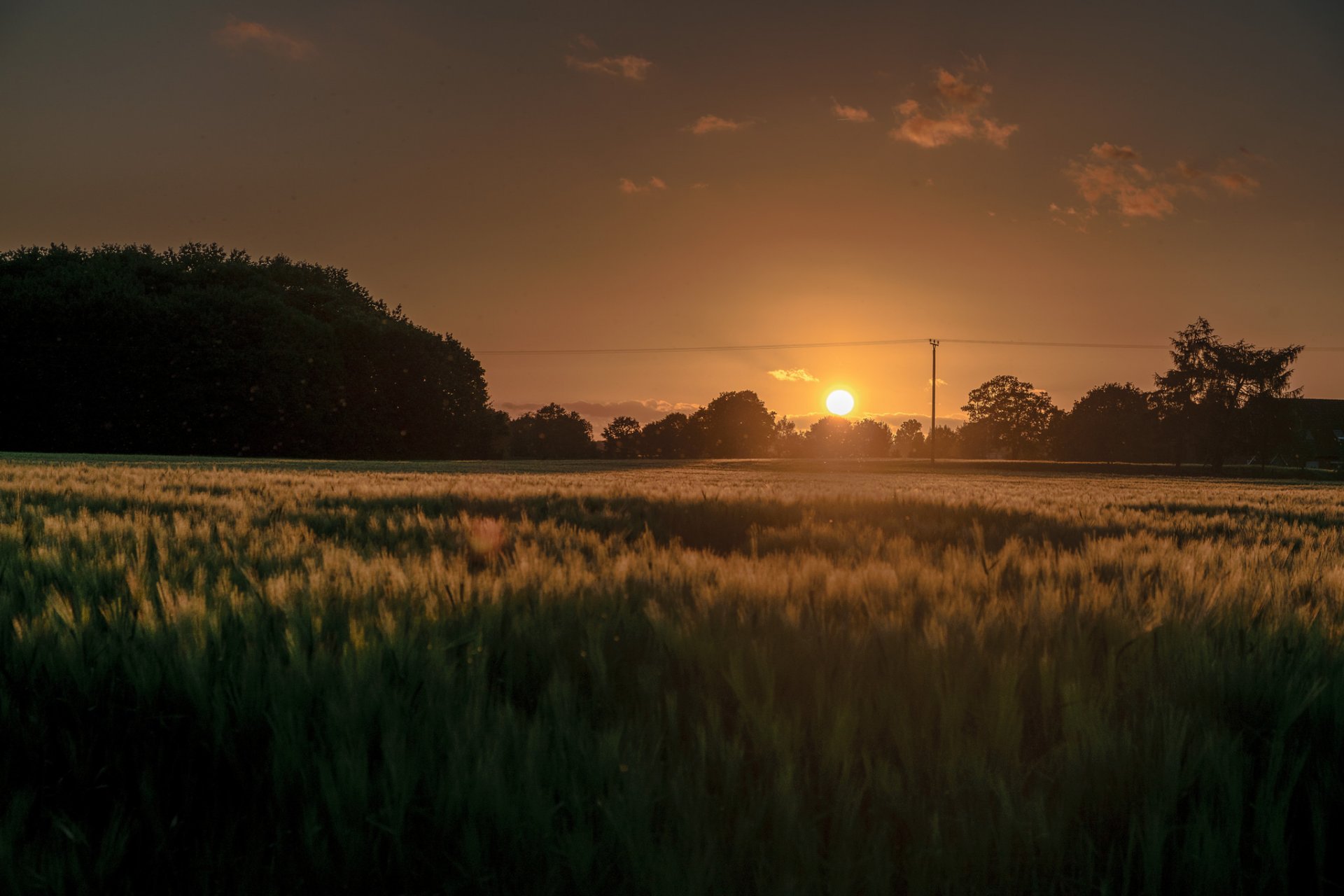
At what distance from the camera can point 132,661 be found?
1504 mm

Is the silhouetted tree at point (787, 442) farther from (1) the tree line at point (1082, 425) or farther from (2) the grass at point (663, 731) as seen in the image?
(2) the grass at point (663, 731)

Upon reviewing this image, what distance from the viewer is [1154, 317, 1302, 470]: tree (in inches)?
2923

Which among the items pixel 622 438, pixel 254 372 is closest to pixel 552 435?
pixel 622 438

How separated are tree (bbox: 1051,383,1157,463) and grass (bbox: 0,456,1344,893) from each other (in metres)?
114

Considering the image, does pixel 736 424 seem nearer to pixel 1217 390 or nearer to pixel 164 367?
pixel 1217 390

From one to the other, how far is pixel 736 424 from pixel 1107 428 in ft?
198

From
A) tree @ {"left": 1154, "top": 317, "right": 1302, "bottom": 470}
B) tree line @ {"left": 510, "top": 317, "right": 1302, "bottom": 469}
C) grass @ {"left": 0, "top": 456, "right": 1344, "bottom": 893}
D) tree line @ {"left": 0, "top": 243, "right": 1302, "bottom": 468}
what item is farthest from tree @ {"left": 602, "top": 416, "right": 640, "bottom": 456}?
grass @ {"left": 0, "top": 456, "right": 1344, "bottom": 893}

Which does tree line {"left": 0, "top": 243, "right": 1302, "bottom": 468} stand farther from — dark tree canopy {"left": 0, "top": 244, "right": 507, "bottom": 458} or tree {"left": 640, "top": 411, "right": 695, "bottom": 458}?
tree {"left": 640, "top": 411, "right": 695, "bottom": 458}

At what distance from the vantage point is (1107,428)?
101875 mm

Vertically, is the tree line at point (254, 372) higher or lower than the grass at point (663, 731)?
higher

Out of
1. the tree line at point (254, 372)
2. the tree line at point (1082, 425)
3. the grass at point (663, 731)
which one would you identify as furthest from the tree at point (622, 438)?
the grass at point (663, 731)

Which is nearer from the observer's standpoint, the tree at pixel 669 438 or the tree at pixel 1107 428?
the tree at pixel 1107 428

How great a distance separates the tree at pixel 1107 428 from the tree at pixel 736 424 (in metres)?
50.6

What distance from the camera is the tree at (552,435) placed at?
112812 millimetres
